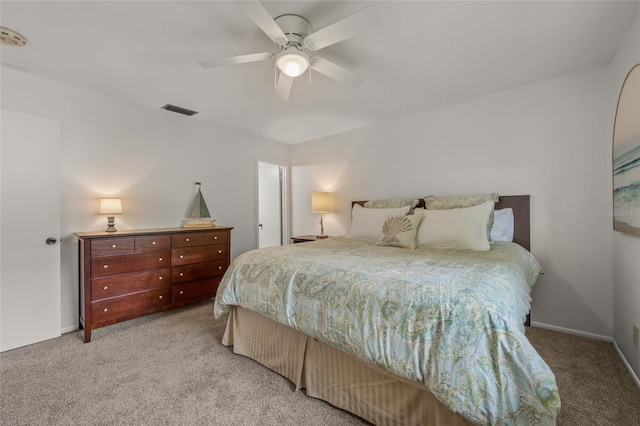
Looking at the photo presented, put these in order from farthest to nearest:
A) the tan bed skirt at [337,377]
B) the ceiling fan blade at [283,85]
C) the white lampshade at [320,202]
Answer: the white lampshade at [320,202] < the ceiling fan blade at [283,85] < the tan bed skirt at [337,377]

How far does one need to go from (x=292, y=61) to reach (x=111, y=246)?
7.70ft

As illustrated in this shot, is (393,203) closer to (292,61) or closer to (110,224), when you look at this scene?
(292,61)

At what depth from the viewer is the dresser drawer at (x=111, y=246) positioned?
2.46m

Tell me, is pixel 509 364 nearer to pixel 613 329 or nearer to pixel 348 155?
pixel 613 329

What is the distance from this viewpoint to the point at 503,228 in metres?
2.65

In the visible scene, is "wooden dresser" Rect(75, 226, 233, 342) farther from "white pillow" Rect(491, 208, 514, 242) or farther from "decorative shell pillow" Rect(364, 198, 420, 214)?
"white pillow" Rect(491, 208, 514, 242)

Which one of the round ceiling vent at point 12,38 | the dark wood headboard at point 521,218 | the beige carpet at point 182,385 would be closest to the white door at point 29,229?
the beige carpet at point 182,385

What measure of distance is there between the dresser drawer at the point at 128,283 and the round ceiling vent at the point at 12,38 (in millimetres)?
1926

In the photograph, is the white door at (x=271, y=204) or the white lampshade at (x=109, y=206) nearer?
the white lampshade at (x=109, y=206)

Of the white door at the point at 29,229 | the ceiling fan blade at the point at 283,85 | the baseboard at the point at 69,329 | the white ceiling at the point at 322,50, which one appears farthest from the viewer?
the baseboard at the point at 69,329

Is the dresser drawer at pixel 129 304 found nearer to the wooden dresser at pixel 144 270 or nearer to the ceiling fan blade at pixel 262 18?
the wooden dresser at pixel 144 270

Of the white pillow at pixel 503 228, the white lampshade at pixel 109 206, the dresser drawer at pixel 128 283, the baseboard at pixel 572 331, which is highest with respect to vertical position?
the white lampshade at pixel 109 206

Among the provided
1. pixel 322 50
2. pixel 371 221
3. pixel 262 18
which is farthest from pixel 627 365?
pixel 262 18

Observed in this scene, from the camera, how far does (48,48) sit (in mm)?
2064
